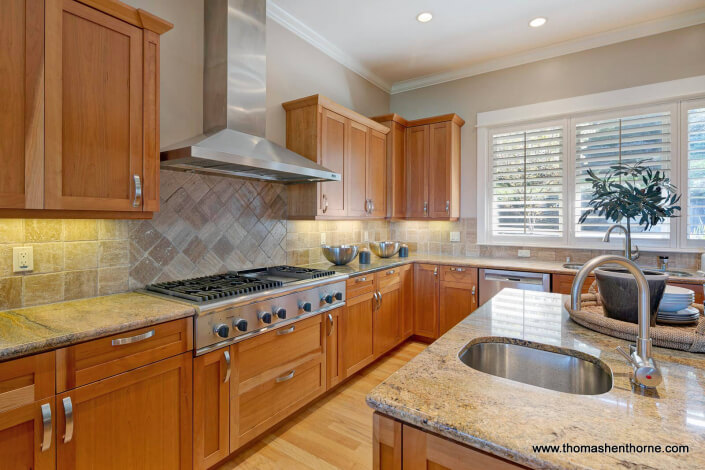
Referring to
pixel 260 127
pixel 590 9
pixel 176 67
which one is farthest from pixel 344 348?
pixel 590 9

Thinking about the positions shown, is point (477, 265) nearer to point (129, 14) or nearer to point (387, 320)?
point (387, 320)

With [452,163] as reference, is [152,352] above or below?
below

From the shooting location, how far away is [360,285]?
9.66ft

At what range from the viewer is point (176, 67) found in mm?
2271

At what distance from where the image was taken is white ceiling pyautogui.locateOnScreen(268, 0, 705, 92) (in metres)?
2.90

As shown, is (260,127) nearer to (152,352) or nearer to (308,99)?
(308,99)

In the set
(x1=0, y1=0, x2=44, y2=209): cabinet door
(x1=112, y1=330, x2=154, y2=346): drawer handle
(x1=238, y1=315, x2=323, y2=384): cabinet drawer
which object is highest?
(x1=0, y1=0, x2=44, y2=209): cabinet door

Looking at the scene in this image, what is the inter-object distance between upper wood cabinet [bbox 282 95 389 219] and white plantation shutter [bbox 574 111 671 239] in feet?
6.77

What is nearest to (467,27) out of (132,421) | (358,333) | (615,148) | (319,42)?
(319,42)

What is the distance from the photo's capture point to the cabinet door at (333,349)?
259 centimetres

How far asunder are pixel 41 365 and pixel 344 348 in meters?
1.89

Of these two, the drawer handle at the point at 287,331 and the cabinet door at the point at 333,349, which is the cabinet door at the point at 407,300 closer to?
the cabinet door at the point at 333,349

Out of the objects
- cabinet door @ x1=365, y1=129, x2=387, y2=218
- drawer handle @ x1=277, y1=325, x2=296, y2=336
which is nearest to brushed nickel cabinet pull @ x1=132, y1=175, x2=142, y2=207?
drawer handle @ x1=277, y1=325, x2=296, y2=336

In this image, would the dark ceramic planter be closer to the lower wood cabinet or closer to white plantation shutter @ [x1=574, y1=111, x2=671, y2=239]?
the lower wood cabinet
